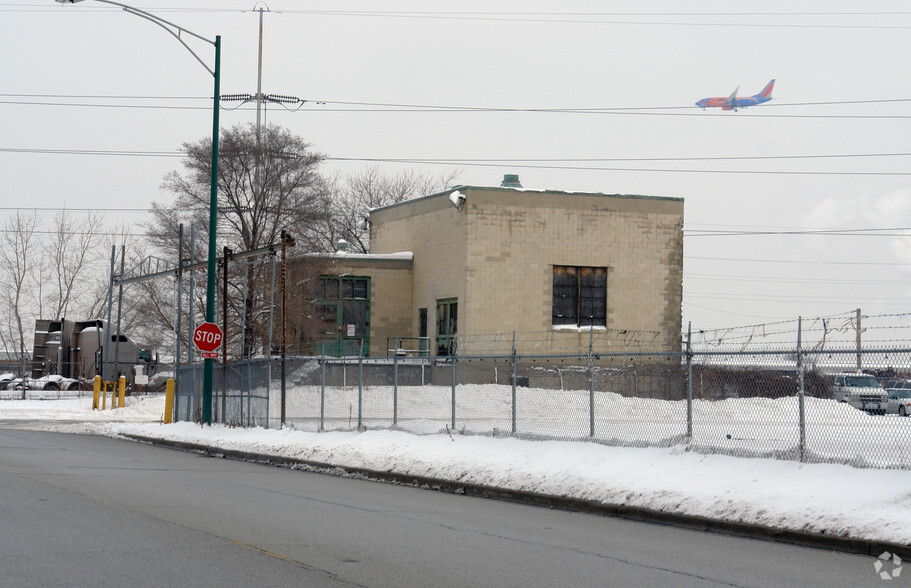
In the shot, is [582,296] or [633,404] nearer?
[633,404]

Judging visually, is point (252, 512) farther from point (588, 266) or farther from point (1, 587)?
point (588, 266)

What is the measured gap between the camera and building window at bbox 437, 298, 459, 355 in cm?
4834

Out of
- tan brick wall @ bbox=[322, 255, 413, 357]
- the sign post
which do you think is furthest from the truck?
the sign post

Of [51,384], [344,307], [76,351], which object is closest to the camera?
[344,307]

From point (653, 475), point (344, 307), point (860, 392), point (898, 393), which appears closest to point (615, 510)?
point (653, 475)

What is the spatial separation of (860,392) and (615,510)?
6.26 meters

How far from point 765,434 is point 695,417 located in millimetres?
11131

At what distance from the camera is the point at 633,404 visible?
3058cm

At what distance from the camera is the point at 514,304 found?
157ft

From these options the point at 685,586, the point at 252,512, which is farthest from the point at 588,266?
the point at 685,586

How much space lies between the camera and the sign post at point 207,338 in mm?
28719

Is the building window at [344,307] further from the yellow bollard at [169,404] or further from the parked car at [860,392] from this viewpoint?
the parked car at [860,392]

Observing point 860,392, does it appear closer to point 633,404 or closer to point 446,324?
point 633,404

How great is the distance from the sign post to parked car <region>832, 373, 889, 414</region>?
17202 millimetres
